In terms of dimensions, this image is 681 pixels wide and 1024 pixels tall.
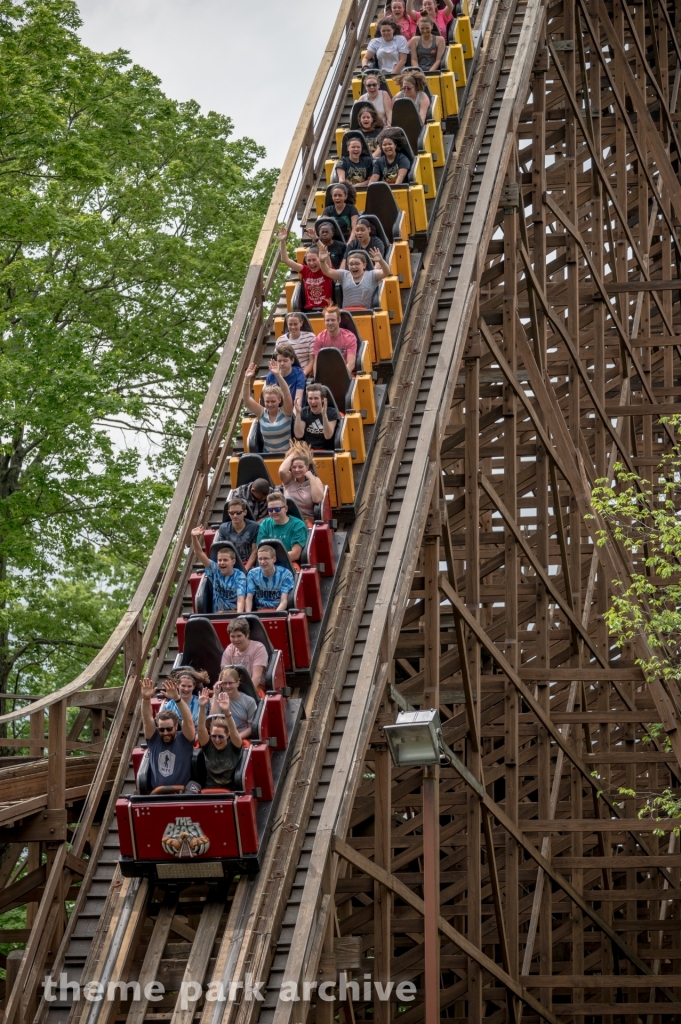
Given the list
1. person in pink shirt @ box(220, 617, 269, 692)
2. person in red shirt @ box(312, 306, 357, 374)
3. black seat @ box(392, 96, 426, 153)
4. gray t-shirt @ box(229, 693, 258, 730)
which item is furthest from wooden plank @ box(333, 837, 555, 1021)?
black seat @ box(392, 96, 426, 153)

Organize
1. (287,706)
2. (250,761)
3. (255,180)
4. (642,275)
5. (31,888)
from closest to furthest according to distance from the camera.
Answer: (250,761) → (287,706) → (31,888) → (642,275) → (255,180)

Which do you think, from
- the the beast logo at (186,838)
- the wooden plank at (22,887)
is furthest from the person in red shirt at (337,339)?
the the beast logo at (186,838)

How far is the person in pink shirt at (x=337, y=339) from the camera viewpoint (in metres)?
12.7

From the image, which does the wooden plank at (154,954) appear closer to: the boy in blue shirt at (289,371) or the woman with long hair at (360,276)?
the boy in blue shirt at (289,371)

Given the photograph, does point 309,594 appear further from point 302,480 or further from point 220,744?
point 220,744

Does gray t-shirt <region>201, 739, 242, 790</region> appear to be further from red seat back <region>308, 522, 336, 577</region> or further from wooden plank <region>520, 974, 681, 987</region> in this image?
wooden plank <region>520, 974, 681, 987</region>

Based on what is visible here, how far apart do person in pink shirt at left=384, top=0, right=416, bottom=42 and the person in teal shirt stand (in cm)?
748

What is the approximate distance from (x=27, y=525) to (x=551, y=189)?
280 inches

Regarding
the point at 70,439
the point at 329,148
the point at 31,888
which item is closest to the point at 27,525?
the point at 70,439

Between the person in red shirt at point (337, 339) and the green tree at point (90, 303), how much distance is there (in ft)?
13.6

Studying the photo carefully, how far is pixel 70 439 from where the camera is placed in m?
17.3

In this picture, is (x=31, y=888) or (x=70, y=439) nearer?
(x=31, y=888)

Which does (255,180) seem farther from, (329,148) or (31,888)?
(31,888)

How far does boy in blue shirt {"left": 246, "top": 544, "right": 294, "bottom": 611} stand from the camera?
10.9 metres
